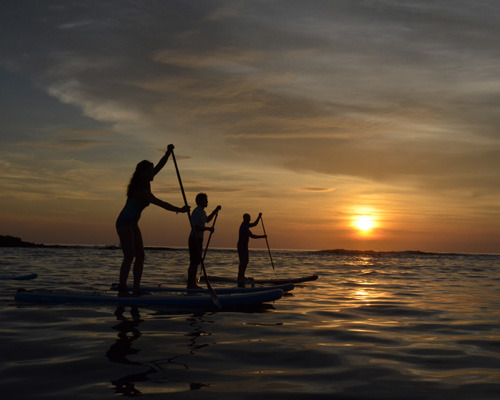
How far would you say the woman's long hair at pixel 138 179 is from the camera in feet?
30.7

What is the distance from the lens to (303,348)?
229 inches

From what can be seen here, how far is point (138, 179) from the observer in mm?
9344

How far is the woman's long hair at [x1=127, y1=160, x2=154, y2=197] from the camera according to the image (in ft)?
30.7

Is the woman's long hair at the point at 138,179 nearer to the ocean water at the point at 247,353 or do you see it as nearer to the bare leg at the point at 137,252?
the bare leg at the point at 137,252

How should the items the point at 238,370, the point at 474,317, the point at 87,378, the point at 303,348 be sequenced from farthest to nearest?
the point at 474,317, the point at 303,348, the point at 238,370, the point at 87,378

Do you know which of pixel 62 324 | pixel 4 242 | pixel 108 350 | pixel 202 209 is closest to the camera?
pixel 108 350

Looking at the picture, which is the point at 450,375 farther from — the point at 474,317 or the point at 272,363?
the point at 474,317

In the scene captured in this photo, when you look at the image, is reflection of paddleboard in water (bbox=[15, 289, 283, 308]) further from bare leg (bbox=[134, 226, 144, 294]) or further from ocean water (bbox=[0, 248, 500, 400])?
bare leg (bbox=[134, 226, 144, 294])

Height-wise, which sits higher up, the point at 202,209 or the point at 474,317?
the point at 202,209

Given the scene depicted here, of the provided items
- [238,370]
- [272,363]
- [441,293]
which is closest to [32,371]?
[238,370]

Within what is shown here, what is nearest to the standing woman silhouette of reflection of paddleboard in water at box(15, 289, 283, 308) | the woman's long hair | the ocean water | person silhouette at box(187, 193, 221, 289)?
the woman's long hair

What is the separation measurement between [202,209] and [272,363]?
7.82 metres

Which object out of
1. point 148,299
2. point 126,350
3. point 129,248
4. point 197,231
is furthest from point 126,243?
point 126,350

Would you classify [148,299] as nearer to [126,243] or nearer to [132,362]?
[126,243]
